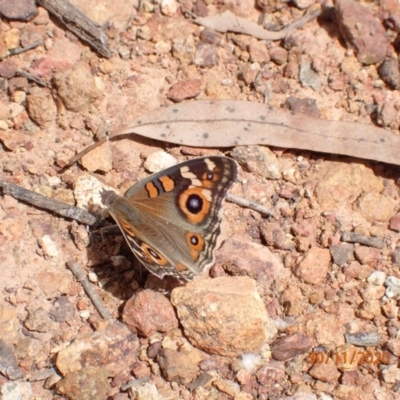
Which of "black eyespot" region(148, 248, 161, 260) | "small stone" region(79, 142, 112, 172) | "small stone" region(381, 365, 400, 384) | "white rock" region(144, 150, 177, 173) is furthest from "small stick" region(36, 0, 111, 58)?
"small stone" region(381, 365, 400, 384)

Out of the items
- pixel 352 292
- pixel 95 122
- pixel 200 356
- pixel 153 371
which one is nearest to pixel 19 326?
pixel 153 371

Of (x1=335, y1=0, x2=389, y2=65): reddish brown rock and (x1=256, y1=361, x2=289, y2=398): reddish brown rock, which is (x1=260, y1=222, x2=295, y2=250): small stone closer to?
(x1=256, y1=361, x2=289, y2=398): reddish brown rock

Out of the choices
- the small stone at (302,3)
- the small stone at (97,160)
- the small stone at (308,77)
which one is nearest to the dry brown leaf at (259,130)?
the small stone at (97,160)

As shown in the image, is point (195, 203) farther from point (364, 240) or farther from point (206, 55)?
point (206, 55)

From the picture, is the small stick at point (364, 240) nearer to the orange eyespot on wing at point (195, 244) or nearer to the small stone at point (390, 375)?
the small stone at point (390, 375)

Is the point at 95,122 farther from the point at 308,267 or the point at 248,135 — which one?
the point at 308,267

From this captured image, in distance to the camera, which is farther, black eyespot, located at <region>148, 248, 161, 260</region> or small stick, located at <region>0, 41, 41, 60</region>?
small stick, located at <region>0, 41, 41, 60</region>
